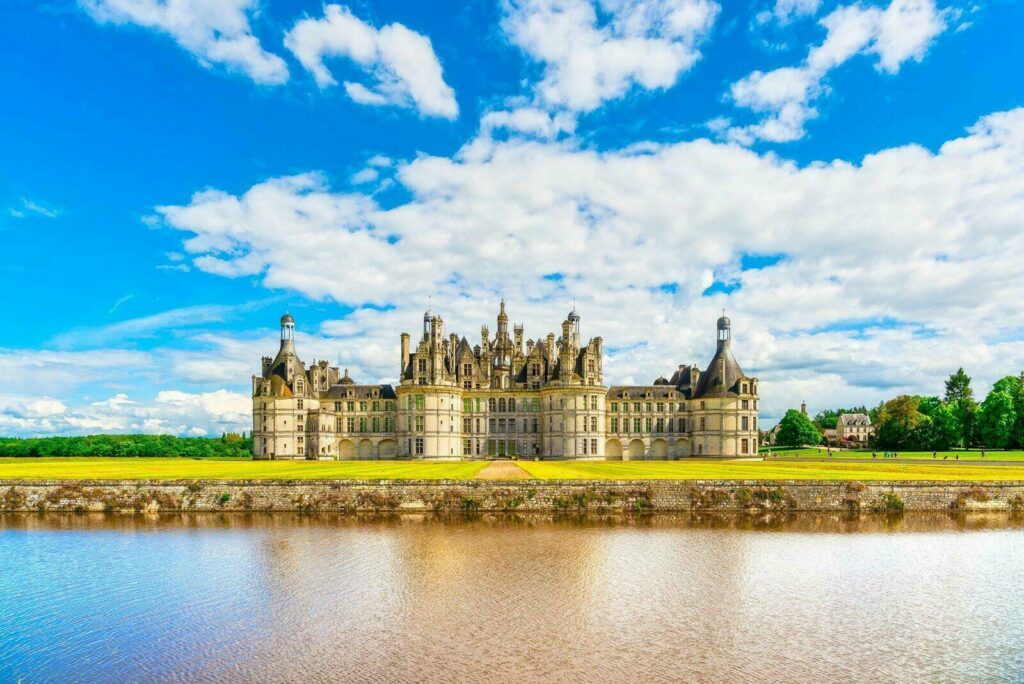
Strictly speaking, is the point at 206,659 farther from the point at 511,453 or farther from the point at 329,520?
the point at 511,453

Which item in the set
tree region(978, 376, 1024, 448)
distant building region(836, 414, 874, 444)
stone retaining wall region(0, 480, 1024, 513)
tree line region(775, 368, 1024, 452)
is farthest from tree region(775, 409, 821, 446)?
stone retaining wall region(0, 480, 1024, 513)

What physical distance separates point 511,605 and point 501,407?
194ft

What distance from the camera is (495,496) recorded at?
3625 centimetres

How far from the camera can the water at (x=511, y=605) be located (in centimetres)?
1410

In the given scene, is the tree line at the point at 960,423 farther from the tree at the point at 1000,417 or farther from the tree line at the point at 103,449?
the tree line at the point at 103,449

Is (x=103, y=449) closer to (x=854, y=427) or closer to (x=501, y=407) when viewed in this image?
(x=501, y=407)

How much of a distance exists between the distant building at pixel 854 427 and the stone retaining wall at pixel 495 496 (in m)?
116

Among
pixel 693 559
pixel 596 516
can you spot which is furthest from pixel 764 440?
pixel 693 559

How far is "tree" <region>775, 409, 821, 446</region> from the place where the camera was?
10938 cm

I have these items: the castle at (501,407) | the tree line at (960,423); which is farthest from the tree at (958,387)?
the castle at (501,407)

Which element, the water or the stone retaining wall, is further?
the stone retaining wall

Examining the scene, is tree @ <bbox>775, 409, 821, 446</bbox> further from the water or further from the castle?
the water

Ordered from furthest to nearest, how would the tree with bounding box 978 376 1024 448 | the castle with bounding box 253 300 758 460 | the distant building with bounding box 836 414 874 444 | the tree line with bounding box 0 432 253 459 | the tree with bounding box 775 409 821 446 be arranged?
the distant building with bounding box 836 414 874 444 → the tree with bounding box 775 409 821 446 → the tree line with bounding box 0 432 253 459 → the tree with bounding box 978 376 1024 448 → the castle with bounding box 253 300 758 460

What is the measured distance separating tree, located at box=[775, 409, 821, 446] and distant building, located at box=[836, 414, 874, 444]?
37153mm
